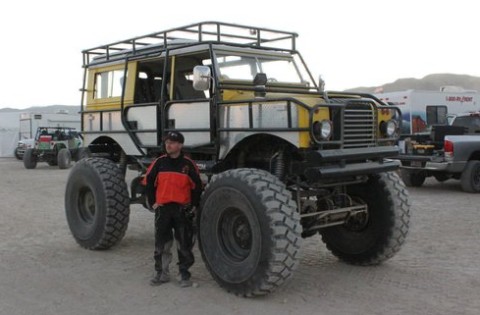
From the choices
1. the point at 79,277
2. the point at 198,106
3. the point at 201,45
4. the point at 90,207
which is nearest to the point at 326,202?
the point at 198,106

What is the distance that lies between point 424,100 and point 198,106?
16.1 meters

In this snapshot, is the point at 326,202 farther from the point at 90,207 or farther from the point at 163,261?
the point at 90,207

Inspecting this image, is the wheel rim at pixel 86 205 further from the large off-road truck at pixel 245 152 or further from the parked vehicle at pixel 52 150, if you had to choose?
the parked vehicle at pixel 52 150

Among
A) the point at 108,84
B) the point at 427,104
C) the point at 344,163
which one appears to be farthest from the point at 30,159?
the point at 344,163

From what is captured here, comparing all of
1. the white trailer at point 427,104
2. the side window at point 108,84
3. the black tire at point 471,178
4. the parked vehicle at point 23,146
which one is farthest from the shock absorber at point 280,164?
the parked vehicle at point 23,146

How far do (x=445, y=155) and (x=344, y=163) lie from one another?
835cm

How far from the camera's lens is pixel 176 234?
5.77 m

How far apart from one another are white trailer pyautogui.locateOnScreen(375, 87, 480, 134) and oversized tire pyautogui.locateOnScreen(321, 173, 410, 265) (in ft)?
45.3

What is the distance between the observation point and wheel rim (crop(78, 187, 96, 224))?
24.9 feet

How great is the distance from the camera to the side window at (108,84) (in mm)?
7527

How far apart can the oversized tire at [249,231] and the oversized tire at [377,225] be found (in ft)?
4.84

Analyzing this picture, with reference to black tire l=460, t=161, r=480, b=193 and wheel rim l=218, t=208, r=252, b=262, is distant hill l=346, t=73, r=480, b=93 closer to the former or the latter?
black tire l=460, t=161, r=480, b=193

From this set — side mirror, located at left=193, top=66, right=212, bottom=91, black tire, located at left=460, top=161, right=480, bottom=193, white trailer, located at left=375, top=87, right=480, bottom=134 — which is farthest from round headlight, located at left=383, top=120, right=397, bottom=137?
white trailer, located at left=375, top=87, right=480, bottom=134

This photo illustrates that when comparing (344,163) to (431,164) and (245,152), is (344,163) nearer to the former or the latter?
(245,152)
